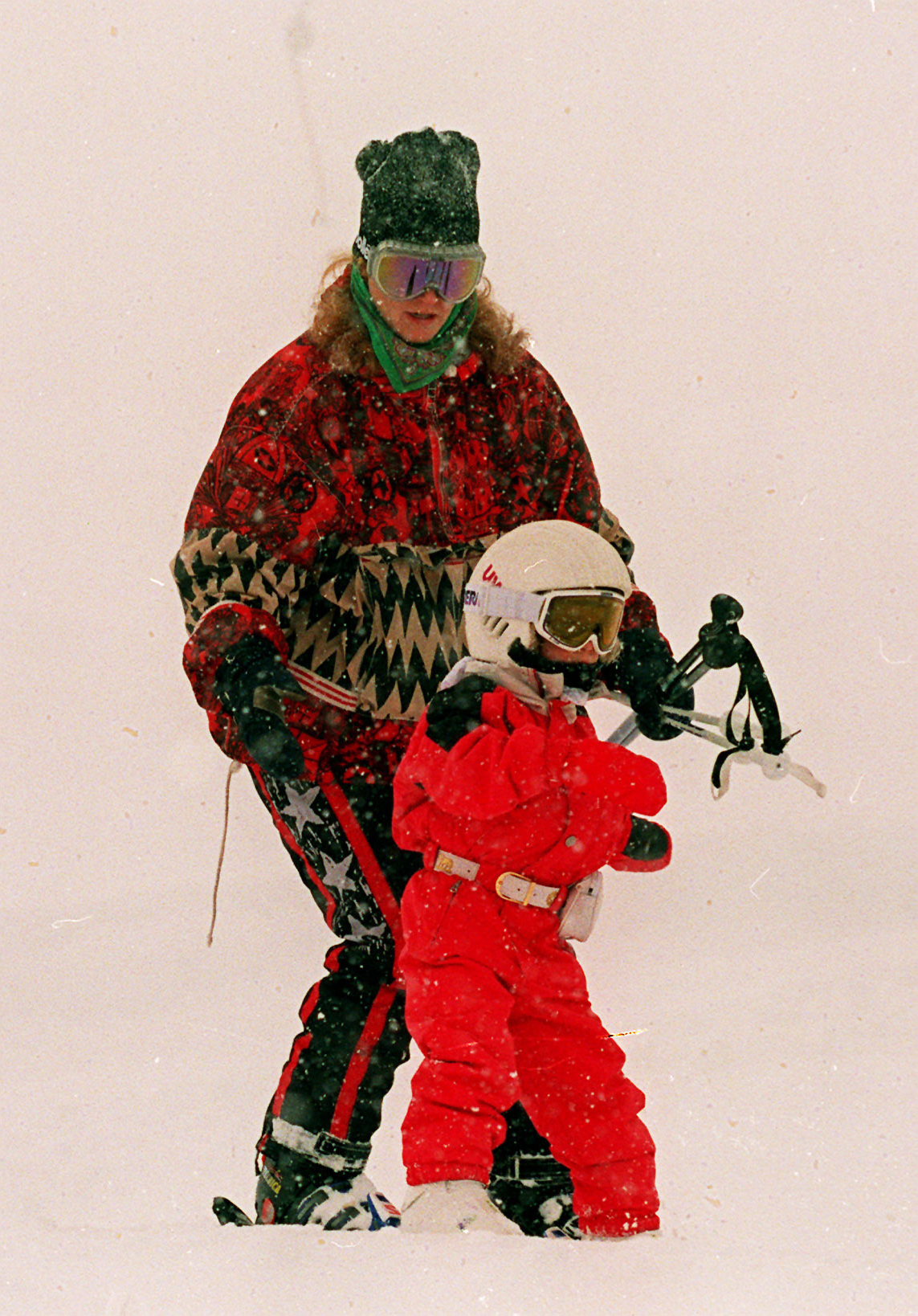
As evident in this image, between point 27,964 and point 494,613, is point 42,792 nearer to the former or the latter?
point 27,964

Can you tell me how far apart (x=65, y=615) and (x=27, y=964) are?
1.21 m

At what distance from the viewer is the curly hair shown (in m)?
2.89

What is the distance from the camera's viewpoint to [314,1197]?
2.83 m

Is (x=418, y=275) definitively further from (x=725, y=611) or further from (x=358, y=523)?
(x=725, y=611)

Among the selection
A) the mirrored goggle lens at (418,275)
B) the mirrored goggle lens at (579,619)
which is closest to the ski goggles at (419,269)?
the mirrored goggle lens at (418,275)

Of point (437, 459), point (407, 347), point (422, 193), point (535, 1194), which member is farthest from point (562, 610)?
point (535, 1194)

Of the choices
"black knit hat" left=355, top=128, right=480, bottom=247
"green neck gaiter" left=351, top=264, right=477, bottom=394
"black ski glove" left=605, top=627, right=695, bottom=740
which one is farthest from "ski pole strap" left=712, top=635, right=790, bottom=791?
"black knit hat" left=355, top=128, right=480, bottom=247

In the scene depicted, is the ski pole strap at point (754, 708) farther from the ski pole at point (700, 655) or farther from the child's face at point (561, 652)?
the child's face at point (561, 652)

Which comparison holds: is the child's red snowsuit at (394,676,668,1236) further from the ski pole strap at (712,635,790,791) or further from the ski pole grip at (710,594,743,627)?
the ski pole grip at (710,594,743,627)

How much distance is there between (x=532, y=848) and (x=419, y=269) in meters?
0.95

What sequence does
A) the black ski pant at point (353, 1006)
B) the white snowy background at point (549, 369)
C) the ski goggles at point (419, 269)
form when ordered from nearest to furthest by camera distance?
1. the ski goggles at point (419, 269)
2. the black ski pant at point (353, 1006)
3. the white snowy background at point (549, 369)

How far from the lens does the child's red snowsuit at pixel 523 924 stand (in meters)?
2.48

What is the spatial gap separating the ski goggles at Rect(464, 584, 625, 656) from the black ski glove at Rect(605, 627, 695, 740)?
0.58 ft

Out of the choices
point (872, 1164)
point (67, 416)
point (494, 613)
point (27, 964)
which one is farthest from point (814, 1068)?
point (67, 416)
